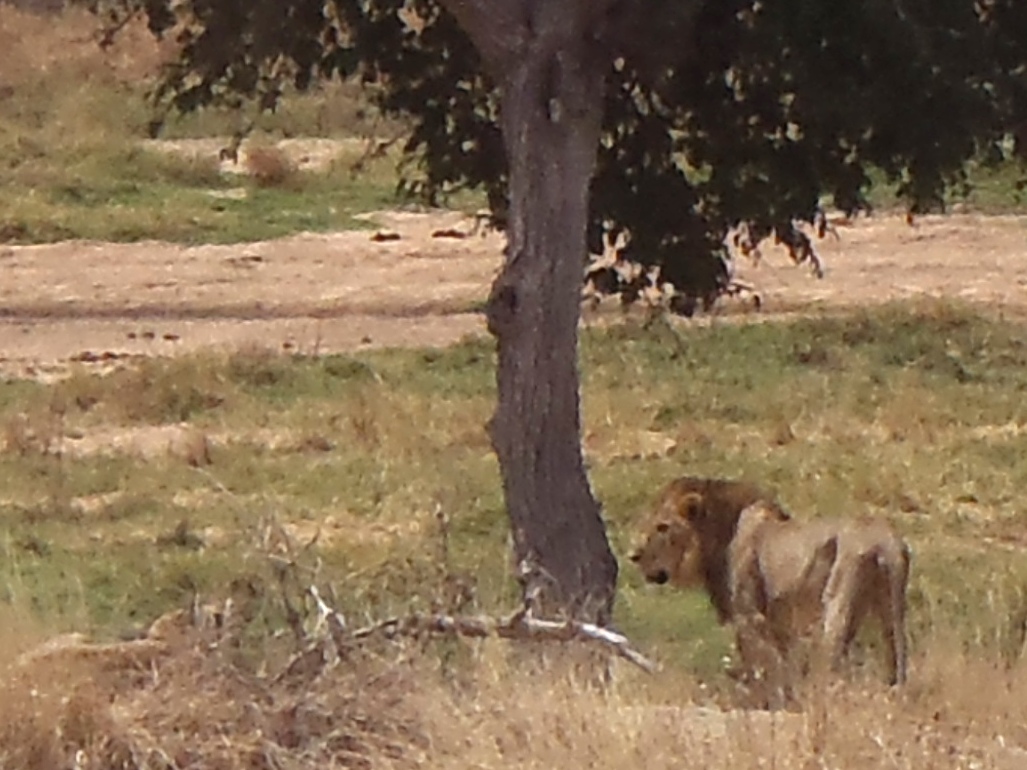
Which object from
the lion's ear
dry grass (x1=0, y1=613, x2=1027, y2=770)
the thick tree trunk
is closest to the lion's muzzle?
the lion's ear

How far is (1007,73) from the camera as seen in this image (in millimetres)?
7871

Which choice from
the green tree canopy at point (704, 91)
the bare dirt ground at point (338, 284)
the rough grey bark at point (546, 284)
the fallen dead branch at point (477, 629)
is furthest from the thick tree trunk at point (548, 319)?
the bare dirt ground at point (338, 284)

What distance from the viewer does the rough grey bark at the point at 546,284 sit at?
24.5 feet

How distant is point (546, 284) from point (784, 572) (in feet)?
3.77

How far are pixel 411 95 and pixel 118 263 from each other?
10.9m

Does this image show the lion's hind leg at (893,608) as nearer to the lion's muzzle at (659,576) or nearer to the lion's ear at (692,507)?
the lion's ear at (692,507)

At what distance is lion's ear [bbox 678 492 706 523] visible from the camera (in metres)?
8.18

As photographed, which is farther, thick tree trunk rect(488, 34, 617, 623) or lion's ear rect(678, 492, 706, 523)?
lion's ear rect(678, 492, 706, 523)

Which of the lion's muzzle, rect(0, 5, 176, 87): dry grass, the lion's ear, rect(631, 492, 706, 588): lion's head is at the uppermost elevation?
rect(0, 5, 176, 87): dry grass

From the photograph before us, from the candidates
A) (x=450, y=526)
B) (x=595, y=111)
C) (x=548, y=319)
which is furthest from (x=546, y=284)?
(x=450, y=526)

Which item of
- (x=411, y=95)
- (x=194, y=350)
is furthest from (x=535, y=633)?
(x=194, y=350)

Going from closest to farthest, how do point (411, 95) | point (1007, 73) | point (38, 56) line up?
1. point (1007, 73)
2. point (411, 95)
3. point (38, 56)

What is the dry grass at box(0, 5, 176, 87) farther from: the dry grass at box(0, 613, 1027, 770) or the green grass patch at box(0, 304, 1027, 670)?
the dry grass at box(0, 613, 1027, 770)

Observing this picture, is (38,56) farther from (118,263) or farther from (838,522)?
(838,522)
